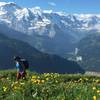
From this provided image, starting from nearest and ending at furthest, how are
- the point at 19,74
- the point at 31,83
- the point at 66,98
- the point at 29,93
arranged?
the point at 66,98 < the point at 29,93 < the point at 31,83 < the point at 19,74

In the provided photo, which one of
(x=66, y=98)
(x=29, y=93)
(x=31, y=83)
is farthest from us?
(x=31, y=83)

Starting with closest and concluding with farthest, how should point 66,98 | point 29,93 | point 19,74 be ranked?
point 66,98, point 29,93, point 19,74

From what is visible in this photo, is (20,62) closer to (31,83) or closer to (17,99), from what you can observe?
(31,83)

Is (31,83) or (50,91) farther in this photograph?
(31,83)

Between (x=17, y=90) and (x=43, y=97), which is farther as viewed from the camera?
(x=17, y=90)

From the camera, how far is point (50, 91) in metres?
11.7

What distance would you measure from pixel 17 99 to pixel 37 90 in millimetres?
1078

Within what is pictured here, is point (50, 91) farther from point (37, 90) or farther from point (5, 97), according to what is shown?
point (5, 97)

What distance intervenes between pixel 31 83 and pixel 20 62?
773cm

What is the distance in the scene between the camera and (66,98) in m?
10.7

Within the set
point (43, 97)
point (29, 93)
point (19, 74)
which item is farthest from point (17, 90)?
point (19, 74)

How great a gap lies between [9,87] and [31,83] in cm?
79

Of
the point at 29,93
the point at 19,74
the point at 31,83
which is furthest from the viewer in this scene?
the point at 19,74

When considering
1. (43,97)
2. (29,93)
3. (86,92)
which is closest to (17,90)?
(29,93)
